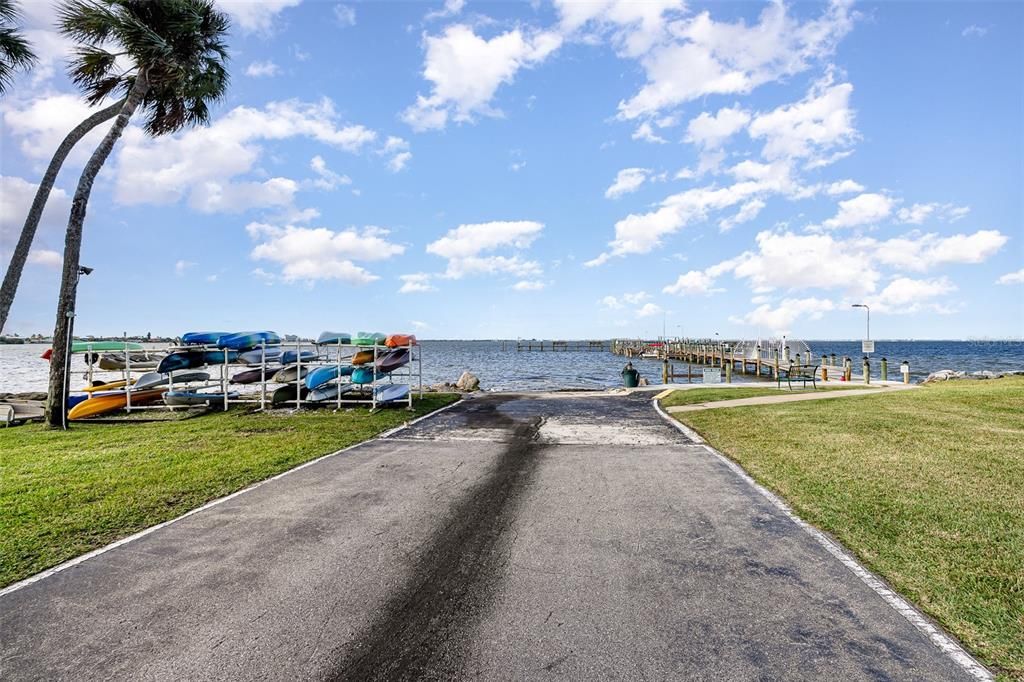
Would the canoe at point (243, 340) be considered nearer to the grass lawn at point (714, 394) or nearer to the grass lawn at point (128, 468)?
the grass lawn at point (128, 468)

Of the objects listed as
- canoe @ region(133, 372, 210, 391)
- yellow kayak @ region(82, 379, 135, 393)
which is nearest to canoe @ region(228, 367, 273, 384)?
canoe @ region(133, 372, 210, 391)

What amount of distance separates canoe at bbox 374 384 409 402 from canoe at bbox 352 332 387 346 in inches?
58.6

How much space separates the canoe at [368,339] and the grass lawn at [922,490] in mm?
9484

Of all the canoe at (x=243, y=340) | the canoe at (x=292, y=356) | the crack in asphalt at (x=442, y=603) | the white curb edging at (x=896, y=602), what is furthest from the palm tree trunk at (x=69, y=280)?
the white curb edging at (x=896, y=602)

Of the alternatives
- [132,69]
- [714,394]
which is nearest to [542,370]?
[714,394]

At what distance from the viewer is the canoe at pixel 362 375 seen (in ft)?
49.0

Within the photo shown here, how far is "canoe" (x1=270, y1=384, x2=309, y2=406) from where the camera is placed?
14.8 meters

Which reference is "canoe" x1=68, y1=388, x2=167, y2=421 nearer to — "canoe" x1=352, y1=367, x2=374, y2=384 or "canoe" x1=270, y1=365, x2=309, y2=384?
"canoe" x1=270, y1=365, x2=309, y2=384

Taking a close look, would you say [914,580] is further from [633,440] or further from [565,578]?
[633,440]

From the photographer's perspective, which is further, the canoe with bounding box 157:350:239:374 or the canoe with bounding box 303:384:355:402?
the canoe with bounding box 157:350:239:374

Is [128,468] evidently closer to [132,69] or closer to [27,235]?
[27,235]

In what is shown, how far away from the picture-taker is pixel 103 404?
13.2 meters

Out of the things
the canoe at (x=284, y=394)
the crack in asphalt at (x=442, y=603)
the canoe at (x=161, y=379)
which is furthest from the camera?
the canoe at (x=161, y=379)

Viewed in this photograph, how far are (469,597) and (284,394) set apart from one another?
13.3 m
